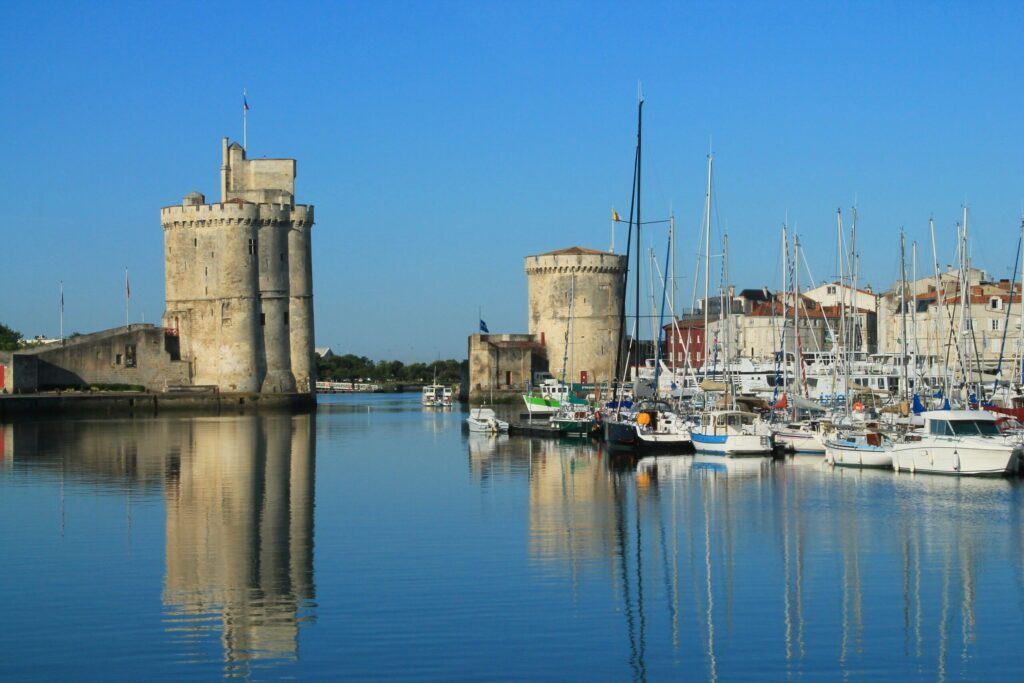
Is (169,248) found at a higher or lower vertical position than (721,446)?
higher

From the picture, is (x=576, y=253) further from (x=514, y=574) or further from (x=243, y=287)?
(x=514, y=574)

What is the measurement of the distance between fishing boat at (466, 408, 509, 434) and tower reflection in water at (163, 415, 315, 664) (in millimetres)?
8166

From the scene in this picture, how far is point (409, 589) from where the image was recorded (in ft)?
46.5

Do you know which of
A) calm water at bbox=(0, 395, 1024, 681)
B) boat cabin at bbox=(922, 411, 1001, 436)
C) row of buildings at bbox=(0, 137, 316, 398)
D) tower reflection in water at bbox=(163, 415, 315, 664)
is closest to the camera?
calm water at bbox=(0, 395, 1024, 681)

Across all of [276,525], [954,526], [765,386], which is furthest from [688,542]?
[765,386]

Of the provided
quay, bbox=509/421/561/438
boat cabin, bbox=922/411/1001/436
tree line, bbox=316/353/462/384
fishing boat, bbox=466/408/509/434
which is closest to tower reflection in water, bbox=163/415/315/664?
quay, bbox=509/421/561/438

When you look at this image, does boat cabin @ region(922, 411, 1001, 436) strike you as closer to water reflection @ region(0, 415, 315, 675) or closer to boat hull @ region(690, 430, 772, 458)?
boat hull @ region(690, 430, 772, 458)

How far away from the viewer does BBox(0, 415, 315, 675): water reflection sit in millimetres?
12758

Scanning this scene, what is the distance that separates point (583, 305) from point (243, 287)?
53.7 ft

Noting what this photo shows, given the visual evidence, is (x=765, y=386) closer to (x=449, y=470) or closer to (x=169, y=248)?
(x=449, y=470)

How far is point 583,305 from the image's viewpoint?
213 ft

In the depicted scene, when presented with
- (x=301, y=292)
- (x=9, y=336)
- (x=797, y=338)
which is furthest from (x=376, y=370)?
(x=797, y=338)

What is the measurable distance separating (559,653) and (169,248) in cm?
4621

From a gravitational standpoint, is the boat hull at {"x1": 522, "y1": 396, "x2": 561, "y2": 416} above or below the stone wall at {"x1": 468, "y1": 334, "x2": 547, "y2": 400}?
below
